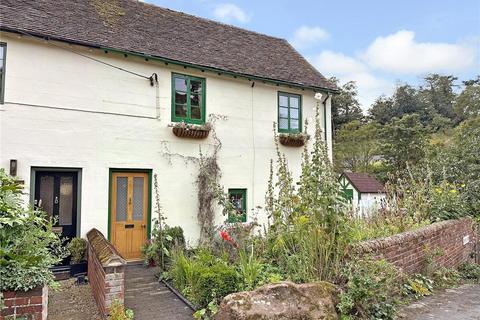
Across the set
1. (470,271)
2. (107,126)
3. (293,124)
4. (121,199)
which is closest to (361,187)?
(293,124)

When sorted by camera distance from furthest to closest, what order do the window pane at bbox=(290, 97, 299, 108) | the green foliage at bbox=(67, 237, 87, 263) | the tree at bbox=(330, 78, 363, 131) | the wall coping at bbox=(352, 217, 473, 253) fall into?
1. the tree at bbox=(330, 78, 363, 131)
2. the window pane at bbox=(290, 97, 299, 108)
3. the green foliage at bbox=(67, 237, 87, 263)
4. the wall coping at bbox=(352, 217, 473, 253)

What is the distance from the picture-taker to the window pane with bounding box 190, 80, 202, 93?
10047 millimetres

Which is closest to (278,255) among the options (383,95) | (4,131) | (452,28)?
(4,131)

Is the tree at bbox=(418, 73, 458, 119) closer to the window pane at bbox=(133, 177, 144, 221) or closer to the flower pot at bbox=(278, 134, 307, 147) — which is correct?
the flower pot at bbox=(278, 134, 307, 147)

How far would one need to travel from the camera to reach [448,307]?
5891 mm

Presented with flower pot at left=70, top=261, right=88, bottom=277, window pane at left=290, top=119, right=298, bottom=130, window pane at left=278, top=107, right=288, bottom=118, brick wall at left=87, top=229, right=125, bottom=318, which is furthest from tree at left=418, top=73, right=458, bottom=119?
brick wall at left=87, top=229, right=125, bottom=318

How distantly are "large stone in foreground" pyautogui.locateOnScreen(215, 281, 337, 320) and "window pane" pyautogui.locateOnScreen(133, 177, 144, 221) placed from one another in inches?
206

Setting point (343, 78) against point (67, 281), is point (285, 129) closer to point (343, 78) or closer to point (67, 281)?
point (67, 281)

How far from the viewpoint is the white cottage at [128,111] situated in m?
7.77

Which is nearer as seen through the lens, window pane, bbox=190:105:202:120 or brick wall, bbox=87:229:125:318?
brick wall, bbox=87:229:125:318

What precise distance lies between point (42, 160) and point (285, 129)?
7.41 metres

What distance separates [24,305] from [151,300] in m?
2.77

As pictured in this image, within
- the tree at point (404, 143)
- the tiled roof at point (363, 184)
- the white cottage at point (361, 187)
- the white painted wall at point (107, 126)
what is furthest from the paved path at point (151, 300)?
the tree at point (404, 143)

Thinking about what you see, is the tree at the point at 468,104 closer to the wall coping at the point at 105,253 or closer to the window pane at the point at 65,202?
the window pane at the point at 65,202
